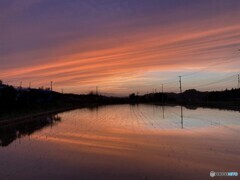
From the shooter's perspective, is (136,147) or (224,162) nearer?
(224,162)

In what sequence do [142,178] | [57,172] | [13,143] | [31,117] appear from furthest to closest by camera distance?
1. [31,117]
2. [13,143]
3. [57,172]
4. [142,178]

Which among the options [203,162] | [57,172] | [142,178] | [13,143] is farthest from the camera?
[13,143]

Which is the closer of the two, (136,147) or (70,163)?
(70,163)

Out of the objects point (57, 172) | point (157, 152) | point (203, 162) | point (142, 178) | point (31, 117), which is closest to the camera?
point (142, 178)

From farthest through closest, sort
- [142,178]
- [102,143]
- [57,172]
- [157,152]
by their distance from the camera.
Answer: [102,143]
[157,152]
[57,172]
[142,178]

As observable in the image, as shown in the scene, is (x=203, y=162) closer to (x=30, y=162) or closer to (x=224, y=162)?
(x=224, y=162)

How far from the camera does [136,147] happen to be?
13.6 metres

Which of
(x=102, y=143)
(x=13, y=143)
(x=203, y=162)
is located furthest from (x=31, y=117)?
(x=203, y=162)

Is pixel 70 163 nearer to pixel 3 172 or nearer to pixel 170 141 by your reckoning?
pixel 3 172

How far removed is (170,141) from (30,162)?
7.26 meters

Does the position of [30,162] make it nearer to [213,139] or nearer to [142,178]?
[142,178]

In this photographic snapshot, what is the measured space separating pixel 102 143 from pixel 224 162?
6287 millimetres

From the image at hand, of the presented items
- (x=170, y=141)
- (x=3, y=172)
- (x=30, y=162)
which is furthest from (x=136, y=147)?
(x=3, y=172)

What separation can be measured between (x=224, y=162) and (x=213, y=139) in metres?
5.91
